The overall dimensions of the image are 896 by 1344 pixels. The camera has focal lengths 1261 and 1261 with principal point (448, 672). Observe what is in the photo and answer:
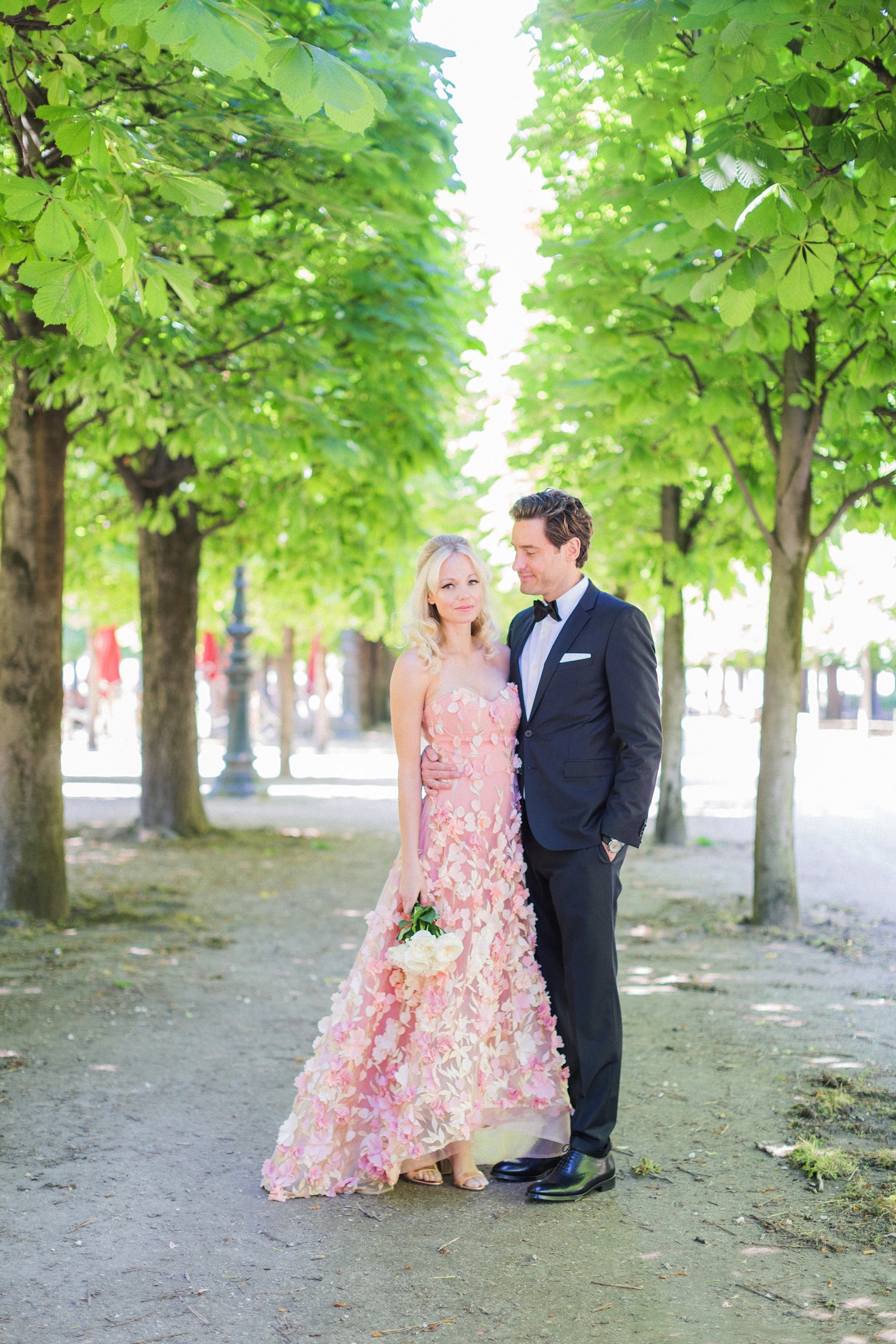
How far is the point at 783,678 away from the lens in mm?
8766

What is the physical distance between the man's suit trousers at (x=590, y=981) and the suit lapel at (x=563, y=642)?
49 centimetres

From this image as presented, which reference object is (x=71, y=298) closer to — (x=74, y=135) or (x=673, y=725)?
(x=74, y=135)

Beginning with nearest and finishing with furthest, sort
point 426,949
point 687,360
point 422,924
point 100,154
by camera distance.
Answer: point 100,154 < point 426,949 < point 422,924 < point 687,360

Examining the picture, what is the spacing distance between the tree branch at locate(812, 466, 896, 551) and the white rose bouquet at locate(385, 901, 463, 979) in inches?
213

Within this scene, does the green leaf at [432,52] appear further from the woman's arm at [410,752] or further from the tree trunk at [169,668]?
the tree trunk at [169,668]

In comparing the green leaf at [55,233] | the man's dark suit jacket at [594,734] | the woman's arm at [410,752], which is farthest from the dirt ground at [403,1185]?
the green leaf at [55,233]

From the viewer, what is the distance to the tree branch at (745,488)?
873 centimetres

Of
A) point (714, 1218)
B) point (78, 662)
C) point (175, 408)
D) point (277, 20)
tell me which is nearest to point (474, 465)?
point (175, 408)

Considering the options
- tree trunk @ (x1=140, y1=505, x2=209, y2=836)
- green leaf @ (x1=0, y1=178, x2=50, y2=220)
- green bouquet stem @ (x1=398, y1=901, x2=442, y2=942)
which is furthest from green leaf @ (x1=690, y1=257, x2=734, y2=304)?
tree trunk @ (x1=140, y1=505, x2=209, y2=836)

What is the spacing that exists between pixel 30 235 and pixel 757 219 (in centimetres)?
249

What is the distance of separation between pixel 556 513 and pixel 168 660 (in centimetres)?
969

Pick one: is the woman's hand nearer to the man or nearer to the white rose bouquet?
the white rose bouquet

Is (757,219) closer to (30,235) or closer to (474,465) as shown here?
(30,235)

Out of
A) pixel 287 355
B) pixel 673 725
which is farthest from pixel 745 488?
pixel 673 725
